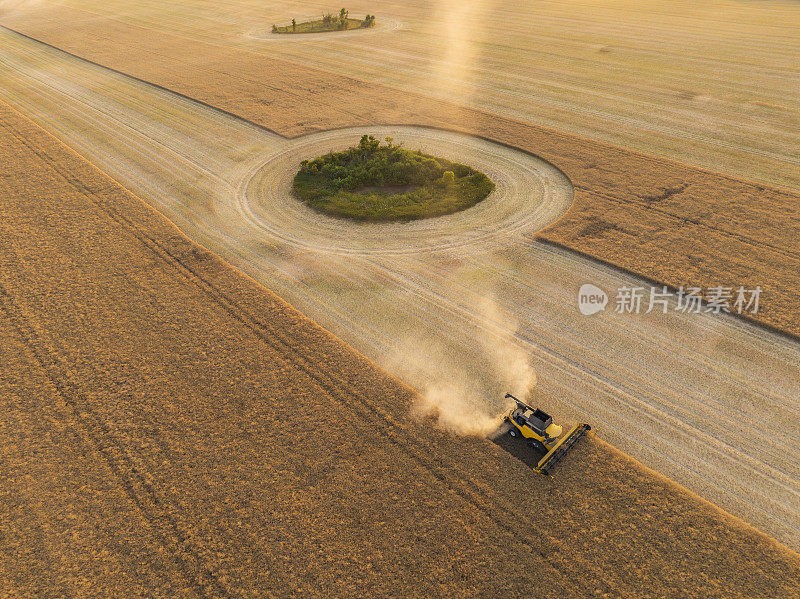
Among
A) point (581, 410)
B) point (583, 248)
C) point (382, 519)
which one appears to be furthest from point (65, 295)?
point (583, 248)

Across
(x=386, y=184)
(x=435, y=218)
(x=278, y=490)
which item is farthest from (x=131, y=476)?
(x=386, y=184)

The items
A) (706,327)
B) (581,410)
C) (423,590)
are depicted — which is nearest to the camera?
(423,590)

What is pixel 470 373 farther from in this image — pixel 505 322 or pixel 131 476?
pixel 131 476

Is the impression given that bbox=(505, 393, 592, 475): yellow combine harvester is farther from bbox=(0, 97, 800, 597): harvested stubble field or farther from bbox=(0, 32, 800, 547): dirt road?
bbox=(0, 32, 800, 547): dirt road

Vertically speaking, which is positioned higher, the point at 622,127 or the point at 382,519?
the point at 622,127

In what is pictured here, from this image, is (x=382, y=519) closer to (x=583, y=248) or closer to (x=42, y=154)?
(x=583, y=248)

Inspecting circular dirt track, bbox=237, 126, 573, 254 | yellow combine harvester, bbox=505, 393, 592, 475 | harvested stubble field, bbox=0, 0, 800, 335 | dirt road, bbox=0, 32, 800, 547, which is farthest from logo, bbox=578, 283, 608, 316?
yellow combine harvester, bbox=505, 393, 592, 475

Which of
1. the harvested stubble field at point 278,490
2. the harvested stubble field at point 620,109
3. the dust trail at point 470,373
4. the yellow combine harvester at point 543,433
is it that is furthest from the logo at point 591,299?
the harvested stubble field at point 278,490
